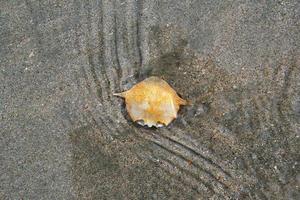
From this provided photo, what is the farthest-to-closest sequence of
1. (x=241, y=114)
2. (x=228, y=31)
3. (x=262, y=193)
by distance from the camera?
1. (x=228, y=31)
2. (x=241, y=114)
3. (x=262, y=193)

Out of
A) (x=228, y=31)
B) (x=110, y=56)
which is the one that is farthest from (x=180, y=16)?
(x=110, y=56)

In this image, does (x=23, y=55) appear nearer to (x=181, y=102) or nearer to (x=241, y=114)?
(x=181, y=102)

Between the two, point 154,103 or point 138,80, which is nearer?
point 154,103
